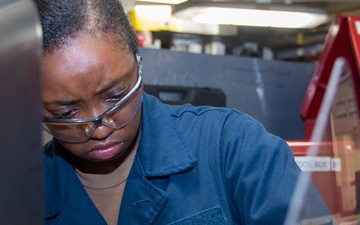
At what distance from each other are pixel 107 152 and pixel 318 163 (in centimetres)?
62

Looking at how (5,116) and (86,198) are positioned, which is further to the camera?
(86,198)

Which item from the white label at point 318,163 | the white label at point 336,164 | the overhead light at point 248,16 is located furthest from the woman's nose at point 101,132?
the overhead light at point 248,16

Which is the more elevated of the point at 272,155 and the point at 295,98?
the point at 272,155

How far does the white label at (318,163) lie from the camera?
4.30 feet

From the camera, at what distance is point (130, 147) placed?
43.4 inches

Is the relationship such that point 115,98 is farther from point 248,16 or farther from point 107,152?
point 248,16

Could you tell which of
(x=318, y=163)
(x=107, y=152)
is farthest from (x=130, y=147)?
(x=318, y=163)

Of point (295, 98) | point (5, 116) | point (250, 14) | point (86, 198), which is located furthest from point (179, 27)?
point (5, 116)

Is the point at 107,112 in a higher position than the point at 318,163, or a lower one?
higher

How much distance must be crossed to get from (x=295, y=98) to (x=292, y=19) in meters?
0.43

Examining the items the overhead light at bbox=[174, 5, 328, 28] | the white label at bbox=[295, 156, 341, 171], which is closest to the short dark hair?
the white label at bbox=[295, 156, 341, 171]

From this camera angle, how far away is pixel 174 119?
1136 mm

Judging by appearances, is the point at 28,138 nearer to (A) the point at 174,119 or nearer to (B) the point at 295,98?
(A) the point at 174,119

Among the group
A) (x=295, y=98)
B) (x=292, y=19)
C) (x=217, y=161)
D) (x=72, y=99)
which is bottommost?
(x=295, y=98)
